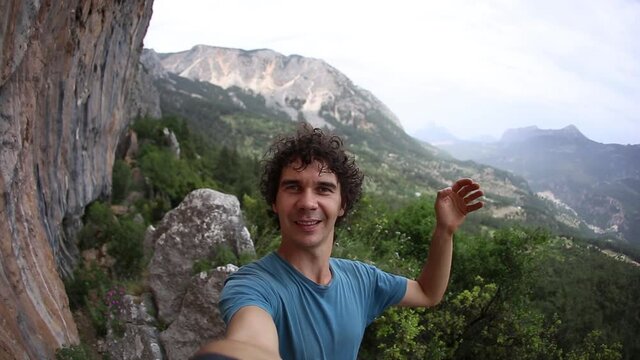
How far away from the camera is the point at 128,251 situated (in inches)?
568

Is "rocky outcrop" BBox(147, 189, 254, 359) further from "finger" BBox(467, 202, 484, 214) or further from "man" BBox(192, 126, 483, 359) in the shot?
"finger" BBox(467, 202, 484, 214)

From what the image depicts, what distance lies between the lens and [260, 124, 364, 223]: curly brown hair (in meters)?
2.73

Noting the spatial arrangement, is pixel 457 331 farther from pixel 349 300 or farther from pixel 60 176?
pixel 60 176

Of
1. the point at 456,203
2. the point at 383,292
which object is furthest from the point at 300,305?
the point at 456,203

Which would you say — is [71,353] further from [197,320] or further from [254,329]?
[254,329]

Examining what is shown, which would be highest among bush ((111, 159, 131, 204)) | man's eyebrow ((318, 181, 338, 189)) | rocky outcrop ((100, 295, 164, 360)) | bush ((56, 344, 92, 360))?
man's eyebrow ((318, 181, 338, 189))

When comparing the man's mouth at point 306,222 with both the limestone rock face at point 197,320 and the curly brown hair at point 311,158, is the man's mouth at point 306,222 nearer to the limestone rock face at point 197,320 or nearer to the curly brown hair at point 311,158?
the curly brown hair at point 311,158

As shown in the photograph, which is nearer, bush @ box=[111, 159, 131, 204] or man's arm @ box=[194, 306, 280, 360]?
man's arm @ box=[194, 306, 280, 360]

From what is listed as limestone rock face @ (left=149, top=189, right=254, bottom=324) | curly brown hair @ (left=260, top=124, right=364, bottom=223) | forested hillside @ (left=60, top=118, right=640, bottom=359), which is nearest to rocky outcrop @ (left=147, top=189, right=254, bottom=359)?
limestone rock face @ (left=149, top=189, right=254, bottom=324)

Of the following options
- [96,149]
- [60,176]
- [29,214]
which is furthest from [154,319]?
[96,149]

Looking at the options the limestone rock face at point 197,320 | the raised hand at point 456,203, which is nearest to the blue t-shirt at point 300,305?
the raised hand at point 456,203

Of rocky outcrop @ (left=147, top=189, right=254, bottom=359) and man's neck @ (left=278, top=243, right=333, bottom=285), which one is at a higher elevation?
man's neck @ (left=278, top=243, right=333, bottom=285)

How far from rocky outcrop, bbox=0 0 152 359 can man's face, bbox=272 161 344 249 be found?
5952 millimetres

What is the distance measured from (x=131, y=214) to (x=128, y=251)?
1105cm
